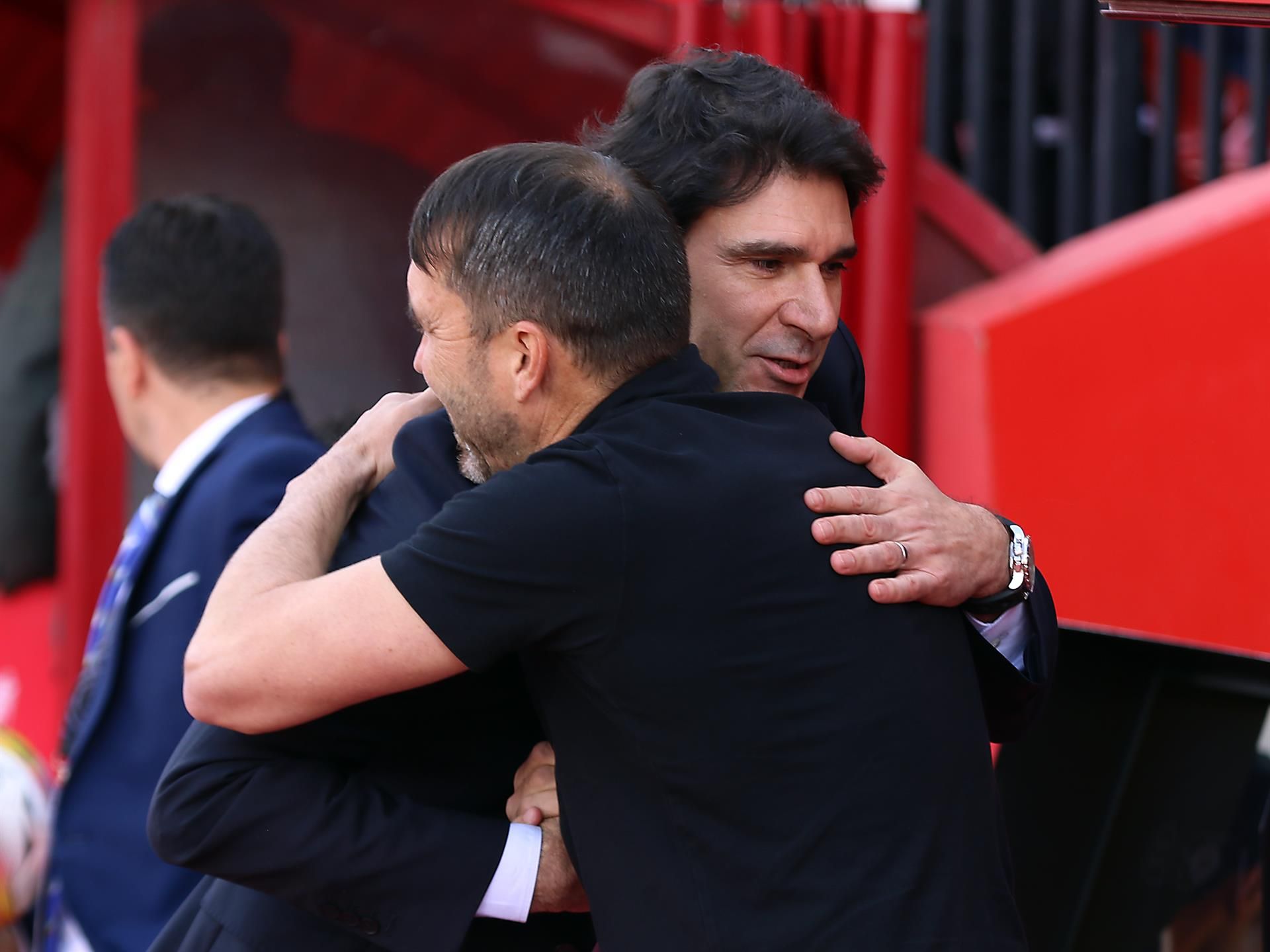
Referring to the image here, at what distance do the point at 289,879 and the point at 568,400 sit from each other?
550mm

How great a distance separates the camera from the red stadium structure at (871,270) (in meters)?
3.33

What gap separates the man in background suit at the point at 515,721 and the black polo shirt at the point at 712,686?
100mm

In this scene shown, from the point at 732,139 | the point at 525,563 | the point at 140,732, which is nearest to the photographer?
the point at 525,563

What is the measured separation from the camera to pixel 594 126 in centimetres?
200

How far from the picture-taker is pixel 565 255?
135 centimetres

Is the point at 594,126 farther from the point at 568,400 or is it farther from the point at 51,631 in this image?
the point at 51,631

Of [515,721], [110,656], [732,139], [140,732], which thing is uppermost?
[732,139]

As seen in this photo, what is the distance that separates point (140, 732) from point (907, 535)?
4.46 ft

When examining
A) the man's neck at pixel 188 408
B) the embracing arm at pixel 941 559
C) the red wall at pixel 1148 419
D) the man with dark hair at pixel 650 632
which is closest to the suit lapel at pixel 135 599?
the man's neck at pixel 188 408

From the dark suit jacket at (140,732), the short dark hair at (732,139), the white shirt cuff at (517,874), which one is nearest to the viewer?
the white shirt cuff at (517,874)

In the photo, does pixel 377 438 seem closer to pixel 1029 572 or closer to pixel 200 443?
pixel 1029 572

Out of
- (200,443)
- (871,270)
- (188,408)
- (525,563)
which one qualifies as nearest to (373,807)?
(525,563)

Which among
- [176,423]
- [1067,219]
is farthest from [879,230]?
[176,423]

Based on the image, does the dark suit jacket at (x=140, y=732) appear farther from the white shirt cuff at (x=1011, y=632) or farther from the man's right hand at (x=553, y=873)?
the white shirt cuff at (x=1011, y=632)
